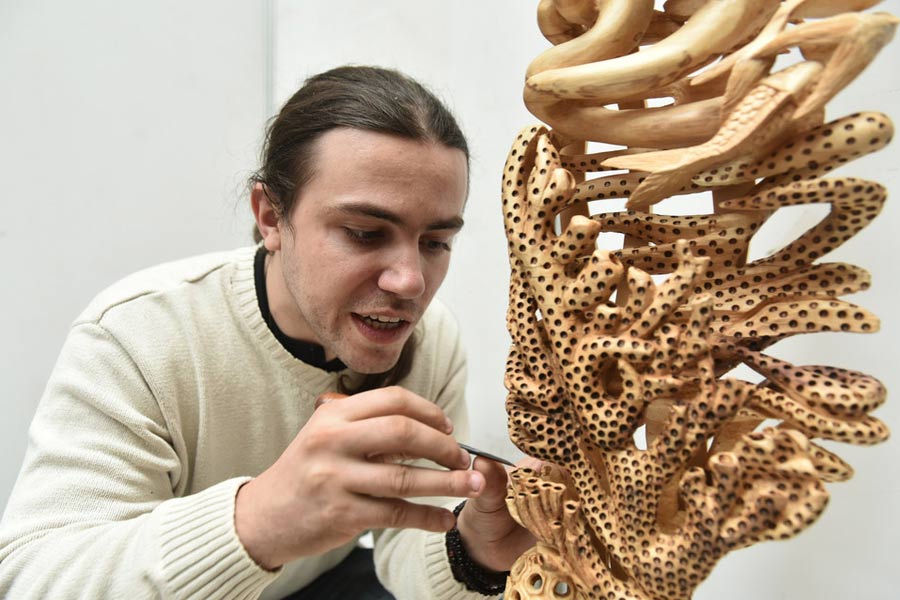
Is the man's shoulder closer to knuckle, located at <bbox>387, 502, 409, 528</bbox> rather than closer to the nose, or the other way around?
the nose

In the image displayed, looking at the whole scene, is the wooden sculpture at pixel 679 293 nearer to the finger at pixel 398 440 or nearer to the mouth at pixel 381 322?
the finger at pixel 398 440

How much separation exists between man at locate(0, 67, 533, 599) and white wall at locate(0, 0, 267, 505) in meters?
0.56

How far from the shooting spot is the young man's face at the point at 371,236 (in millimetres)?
803

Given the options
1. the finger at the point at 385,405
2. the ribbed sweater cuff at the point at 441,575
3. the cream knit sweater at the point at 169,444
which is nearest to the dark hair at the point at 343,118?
the cream knit sweater at the point at 169,444

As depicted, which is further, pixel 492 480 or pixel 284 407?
pixel 284 407

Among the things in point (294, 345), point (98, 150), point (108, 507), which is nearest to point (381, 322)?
point (294, 345)

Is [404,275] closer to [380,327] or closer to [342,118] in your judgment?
→ [380,327]

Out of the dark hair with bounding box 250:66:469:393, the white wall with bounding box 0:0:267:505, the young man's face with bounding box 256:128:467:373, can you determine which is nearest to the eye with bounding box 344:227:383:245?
the young man's face with bounding box 256:128:467:373

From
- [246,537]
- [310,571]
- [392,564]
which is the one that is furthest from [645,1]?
[310,571]

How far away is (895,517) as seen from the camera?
818mm

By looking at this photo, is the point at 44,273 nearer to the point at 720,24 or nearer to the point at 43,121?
the point at 43,121

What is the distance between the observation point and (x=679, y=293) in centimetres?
56

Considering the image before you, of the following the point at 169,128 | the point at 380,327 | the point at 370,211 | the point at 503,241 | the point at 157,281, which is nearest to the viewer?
the point at 370,211

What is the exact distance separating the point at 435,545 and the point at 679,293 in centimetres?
61
